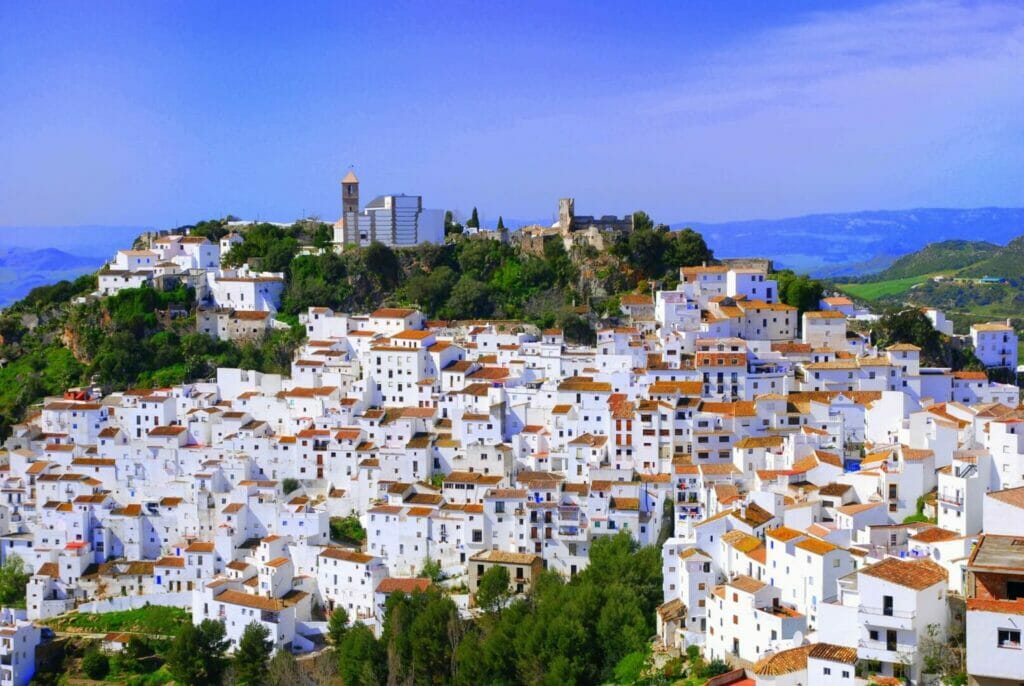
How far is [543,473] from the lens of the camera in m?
29.1

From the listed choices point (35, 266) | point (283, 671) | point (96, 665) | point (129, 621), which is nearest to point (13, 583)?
point (129, 621)

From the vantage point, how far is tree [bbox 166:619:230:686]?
25938mm

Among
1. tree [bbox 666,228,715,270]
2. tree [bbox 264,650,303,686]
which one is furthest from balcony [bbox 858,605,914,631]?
tree [bbox 666,228,715,270]

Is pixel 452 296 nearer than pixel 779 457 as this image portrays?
No

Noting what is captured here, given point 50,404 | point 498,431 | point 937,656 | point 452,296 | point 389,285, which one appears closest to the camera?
point 937,656

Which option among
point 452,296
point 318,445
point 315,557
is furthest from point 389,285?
point 315,557

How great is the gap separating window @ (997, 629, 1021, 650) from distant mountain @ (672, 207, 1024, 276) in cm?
9944

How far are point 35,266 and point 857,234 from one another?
3872 inches

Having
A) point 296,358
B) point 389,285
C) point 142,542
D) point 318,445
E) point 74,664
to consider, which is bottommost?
point 74,664

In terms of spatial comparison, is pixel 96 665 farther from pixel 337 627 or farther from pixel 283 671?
pixel 337 627

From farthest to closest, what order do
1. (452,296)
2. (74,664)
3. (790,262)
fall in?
1. (790,262)
2. (452,296)
3. (74,664)

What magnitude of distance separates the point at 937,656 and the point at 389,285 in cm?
2912

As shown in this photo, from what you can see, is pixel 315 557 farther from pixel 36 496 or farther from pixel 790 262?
pixel 790 262

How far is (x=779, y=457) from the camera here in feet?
86.1
